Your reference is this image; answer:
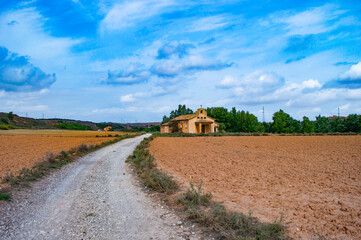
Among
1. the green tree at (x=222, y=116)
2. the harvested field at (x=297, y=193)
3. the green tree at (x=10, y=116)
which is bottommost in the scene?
the harvested field at (x=297, y=193)

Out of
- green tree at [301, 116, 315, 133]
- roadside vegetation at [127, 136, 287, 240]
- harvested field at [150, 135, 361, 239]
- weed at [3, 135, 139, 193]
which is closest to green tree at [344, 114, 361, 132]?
green tree at [301, 116, 315, 133]

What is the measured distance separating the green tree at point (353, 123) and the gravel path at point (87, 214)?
8703 centimetres

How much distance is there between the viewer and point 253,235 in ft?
15.8

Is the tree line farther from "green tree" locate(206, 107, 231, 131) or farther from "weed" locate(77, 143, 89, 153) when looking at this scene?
"weed" locate(77, 143, 89, 153)

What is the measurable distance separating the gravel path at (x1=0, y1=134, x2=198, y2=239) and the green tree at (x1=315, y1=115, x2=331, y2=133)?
94900 millimetres

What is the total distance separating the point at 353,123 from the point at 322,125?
12.6 m

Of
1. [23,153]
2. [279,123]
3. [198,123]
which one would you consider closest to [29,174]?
[23,153]

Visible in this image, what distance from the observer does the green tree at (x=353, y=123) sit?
7389 cm

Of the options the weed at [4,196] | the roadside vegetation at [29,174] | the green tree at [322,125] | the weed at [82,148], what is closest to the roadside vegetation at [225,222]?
the weed at [4,196]

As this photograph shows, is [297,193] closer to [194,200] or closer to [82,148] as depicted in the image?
[194,200]

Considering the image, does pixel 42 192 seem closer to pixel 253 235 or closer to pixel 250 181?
pixel 253 235

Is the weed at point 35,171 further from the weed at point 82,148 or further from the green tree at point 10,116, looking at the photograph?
the green tree at point 10,116

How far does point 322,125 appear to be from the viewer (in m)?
87.8

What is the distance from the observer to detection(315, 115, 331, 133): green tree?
3394 inches
